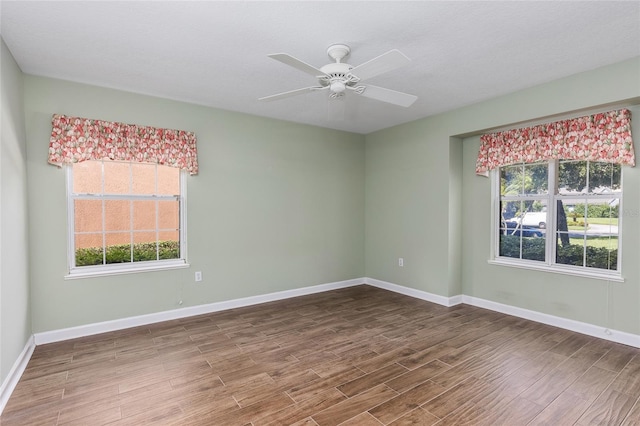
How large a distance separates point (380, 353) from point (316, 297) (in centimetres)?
196

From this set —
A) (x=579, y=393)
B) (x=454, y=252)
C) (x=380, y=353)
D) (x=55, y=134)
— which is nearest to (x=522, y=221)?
(x=454, y=252)

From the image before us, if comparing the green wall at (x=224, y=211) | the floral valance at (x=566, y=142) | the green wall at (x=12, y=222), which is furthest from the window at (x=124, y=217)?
the floral valance at (x=566, y=142)

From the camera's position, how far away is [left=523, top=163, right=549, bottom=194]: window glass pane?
3900mm

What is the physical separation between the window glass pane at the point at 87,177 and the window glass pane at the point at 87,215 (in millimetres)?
120

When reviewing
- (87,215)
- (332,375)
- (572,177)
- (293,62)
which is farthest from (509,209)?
(87,215)

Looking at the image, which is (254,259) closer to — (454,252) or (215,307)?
(215,307)

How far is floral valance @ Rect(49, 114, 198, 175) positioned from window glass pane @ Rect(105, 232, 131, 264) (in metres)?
0.85

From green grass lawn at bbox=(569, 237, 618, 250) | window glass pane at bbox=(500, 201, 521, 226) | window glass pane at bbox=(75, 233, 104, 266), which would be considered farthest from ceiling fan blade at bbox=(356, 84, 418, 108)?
window glass pane at bbox=(75, 233, 104, 266)

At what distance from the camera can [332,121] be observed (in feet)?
16.1

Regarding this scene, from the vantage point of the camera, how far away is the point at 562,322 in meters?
3.63

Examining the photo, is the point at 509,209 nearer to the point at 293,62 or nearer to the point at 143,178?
the point at 293,62

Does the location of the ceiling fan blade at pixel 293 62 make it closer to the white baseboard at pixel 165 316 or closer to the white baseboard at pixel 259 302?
the white baseboard at pixel 259 302

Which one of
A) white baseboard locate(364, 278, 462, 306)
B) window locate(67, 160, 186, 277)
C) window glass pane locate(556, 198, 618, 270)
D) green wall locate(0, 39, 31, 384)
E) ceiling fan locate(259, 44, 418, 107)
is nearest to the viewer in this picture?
ceiling fan locate(259, 44, 418, 107)

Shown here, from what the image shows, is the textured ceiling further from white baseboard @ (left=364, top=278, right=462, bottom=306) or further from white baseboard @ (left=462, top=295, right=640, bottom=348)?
white baseboard @ (left=364, top=278, right=462, bottom=306)
